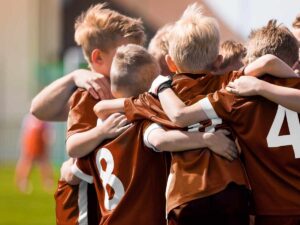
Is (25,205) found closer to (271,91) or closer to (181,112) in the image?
(181,112)

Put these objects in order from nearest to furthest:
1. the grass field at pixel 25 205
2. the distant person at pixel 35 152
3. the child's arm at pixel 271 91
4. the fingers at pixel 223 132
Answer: the child's arm at pixel 271 91, the fingers at pixel 223 132, the grass field at pixel 25 205, the distant person at pixel 35 152

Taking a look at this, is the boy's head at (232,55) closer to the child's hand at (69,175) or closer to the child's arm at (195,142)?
the child's arm at (195,142)

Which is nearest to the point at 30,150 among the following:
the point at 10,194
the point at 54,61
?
the point at 10,194

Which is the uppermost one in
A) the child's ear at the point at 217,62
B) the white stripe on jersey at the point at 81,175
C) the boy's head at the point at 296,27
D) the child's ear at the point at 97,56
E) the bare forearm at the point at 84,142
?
the boy's head at the point at 296,27

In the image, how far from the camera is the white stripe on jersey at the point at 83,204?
452 cm

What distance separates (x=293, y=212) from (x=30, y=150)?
59.7 ft

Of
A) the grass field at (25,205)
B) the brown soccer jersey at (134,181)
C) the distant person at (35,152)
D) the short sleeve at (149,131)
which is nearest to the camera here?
the short sleeve at (149,131)

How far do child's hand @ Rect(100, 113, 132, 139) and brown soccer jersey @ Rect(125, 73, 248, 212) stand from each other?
0.11 meters

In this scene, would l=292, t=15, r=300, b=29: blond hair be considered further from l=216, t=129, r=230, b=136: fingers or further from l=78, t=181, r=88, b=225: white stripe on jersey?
l=78, t=181, r=88, b=225: white stripe on jersey

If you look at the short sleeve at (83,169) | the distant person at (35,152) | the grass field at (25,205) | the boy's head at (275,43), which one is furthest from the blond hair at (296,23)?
the distant person at (35,152)

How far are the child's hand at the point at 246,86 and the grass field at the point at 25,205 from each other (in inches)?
373

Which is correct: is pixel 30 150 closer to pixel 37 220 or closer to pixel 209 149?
pixel 37 220

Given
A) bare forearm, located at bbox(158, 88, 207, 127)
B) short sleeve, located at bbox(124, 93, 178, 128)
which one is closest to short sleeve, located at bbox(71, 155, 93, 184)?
short sleeve, located at bbox(124, 93, 178, 128)

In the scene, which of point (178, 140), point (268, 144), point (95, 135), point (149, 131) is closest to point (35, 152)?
point (95, 135)
